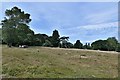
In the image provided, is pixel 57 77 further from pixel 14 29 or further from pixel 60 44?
pixel 60 44

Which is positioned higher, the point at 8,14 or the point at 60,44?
the point at 8,14

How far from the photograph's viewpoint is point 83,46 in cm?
4322

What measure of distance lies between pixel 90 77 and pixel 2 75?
3.56m

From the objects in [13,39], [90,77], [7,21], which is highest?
[7,21]

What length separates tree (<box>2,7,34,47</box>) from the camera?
44987mm

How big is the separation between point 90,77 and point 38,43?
41.6 m

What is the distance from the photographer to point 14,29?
46562mm

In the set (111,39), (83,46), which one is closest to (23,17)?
(83,46)

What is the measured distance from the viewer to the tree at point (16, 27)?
45.0 m

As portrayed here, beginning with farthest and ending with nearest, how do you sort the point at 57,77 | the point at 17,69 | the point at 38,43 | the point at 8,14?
the point at 38,43, the point at 8,14, the point at 17,69, the point at 57,77

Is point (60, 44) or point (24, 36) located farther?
point (60, 44)

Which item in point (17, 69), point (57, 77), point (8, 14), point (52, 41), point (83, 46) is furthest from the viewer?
point (52, 41)

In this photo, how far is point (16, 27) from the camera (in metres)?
47.5

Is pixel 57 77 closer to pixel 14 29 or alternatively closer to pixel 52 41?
pixel 14 29
